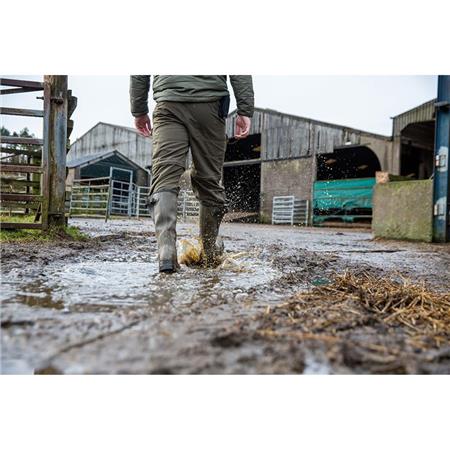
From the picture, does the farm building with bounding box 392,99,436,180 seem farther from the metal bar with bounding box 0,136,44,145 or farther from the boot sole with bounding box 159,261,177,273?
the boot sole with bounding box 159,261,177,273

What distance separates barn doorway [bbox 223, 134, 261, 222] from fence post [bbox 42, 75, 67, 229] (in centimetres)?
1465

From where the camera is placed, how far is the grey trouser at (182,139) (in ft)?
7.39

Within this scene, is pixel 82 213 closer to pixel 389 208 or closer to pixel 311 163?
pixel 311 163

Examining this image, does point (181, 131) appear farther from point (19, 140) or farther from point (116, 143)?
point (116, 143)

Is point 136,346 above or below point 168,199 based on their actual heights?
below

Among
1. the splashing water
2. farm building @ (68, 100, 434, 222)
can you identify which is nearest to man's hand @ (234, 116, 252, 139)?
the splashing water

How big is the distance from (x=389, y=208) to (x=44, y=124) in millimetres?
4159

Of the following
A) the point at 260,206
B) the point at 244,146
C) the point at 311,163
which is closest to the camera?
the point at 311,163

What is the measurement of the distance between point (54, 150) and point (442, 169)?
4.08 metres

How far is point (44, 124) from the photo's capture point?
367 centimetres

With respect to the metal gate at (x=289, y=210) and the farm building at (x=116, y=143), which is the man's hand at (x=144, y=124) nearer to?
the metal gate at (x=289, y=210)

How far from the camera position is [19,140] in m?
3.52

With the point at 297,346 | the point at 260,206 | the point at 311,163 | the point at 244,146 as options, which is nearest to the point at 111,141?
the point at 244,146
